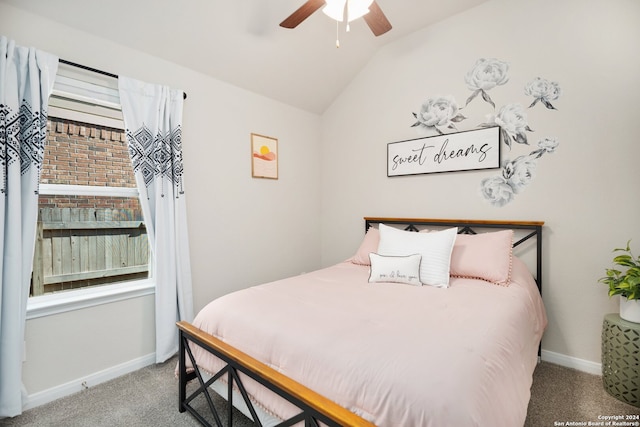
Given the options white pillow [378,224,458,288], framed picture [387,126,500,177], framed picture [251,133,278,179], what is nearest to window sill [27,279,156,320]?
framed picture [251,133,278,179]

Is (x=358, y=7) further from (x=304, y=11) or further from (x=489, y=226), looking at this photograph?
(x=489, y=226)

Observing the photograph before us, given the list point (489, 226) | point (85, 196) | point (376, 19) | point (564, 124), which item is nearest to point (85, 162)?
point (85, 196)

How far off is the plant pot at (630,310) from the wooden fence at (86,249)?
3.40m

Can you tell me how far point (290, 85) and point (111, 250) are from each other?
226 cm

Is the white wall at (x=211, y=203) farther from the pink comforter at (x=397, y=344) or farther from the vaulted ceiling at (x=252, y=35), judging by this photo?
the pink comforter at (x=397, y=344)

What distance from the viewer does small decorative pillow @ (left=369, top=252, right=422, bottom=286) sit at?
2178 mm

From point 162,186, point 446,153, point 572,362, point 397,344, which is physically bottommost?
point 572,362

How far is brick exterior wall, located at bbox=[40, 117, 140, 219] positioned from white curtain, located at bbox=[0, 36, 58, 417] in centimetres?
23

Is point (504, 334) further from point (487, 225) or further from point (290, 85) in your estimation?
point (290, 85)

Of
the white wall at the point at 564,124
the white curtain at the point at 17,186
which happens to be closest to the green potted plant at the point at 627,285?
the white wall at the point at 564,124

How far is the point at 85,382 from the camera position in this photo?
2.07 meters

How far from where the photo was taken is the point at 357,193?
139 inches

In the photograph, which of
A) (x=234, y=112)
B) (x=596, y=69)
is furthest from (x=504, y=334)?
(x=234, y=112)

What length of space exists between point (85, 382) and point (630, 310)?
3561mm
